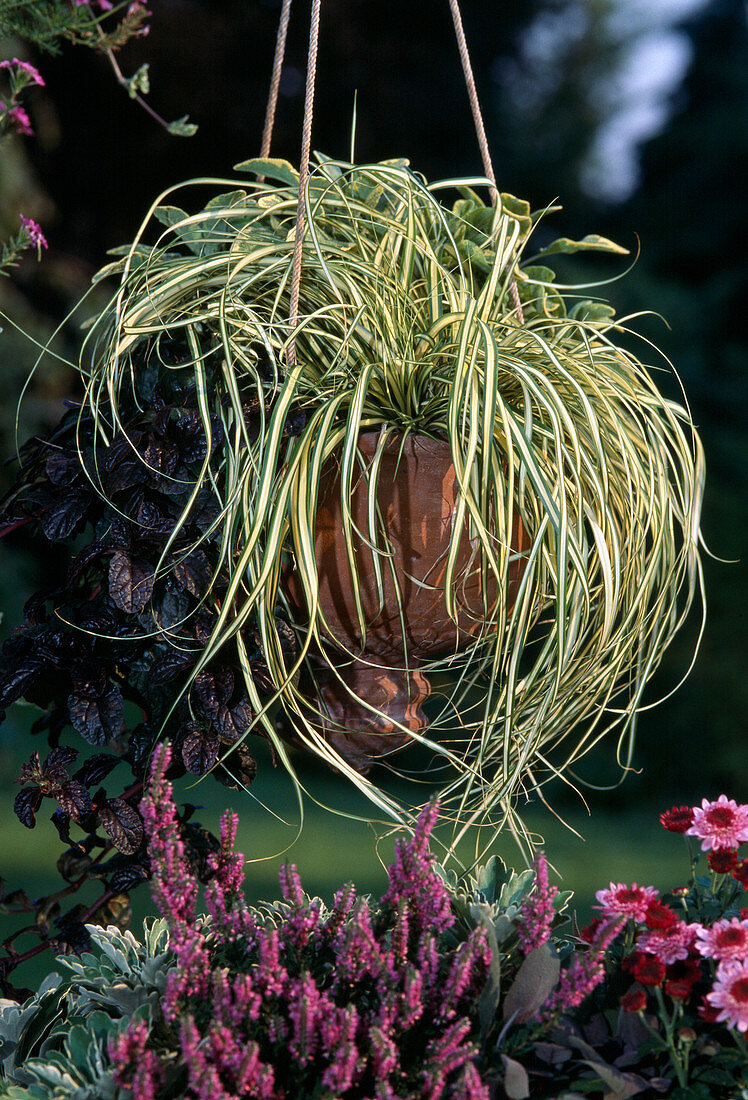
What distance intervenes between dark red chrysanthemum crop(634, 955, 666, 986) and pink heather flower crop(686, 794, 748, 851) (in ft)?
0.42

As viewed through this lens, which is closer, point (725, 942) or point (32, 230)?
point (725, 942)

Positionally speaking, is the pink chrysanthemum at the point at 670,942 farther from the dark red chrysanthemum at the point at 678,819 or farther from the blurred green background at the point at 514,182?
the blurred green background at the point at 514,182

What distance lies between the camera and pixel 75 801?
852 mm

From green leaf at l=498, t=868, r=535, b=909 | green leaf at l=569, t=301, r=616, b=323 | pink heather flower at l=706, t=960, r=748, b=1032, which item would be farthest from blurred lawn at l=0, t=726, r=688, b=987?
pink heather flower at l=706, t=960, r=748, b=1032

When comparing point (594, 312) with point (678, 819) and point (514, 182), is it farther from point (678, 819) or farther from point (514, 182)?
point (514, 182)

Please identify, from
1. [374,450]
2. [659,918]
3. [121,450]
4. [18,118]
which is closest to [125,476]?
[121,450]

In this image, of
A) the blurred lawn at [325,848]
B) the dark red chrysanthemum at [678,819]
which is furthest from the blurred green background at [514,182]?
the dark red chrysanthemum at [678,819]

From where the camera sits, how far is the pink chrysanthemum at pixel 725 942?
0.73 meters

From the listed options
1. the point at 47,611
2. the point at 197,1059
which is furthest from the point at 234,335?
the point at 197,1059

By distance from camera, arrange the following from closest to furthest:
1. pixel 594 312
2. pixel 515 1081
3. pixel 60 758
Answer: pixel 515 1081, pixel 60 758, pixel 594 312

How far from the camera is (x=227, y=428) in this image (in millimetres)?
844

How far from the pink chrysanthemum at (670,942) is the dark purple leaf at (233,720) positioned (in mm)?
397

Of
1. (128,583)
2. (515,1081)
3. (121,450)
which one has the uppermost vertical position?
(121,450)

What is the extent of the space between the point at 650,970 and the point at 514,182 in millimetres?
4737
